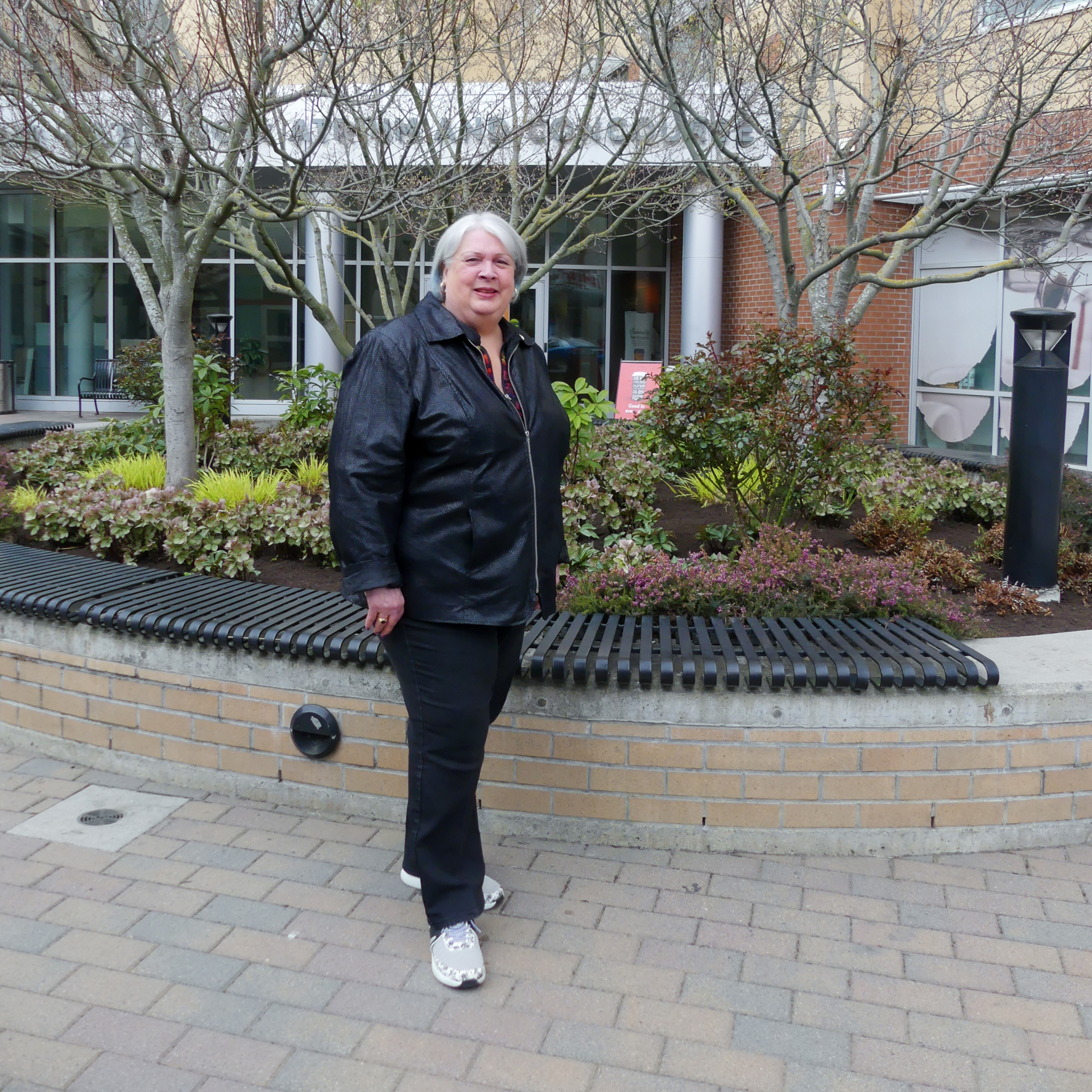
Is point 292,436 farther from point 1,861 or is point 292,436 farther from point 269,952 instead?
point 269,952

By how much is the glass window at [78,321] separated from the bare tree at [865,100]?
13.6 m

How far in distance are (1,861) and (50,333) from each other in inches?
731

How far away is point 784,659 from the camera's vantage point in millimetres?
3893

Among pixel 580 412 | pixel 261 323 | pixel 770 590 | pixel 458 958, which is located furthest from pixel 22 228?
pixel 458 958

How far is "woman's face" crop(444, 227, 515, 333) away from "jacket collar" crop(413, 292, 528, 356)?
0.04 metres

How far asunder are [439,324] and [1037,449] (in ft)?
11.8

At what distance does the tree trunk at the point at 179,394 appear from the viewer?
711cm

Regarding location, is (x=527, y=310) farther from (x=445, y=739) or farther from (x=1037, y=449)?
(x=445, y=739)

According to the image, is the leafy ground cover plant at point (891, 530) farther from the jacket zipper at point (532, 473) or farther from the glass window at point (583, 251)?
the glass window at point (583, 251)

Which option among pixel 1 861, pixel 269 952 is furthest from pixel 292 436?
pixel 269 952

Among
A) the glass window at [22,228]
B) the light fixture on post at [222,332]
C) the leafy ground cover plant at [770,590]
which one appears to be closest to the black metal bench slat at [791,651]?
the leafy ground cover plant at [770,590]

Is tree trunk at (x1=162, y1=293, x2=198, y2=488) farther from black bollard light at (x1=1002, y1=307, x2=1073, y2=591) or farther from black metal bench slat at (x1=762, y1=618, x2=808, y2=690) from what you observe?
black bollard light at (x1=1002, y1=307, x2=1073, y2=591)

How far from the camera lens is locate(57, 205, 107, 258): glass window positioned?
784 inches

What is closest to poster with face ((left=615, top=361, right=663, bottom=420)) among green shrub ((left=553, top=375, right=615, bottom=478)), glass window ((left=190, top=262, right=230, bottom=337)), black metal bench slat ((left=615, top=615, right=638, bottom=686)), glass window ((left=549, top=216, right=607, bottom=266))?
glass window ((left=549, top=216, right=607, bottom=266))
